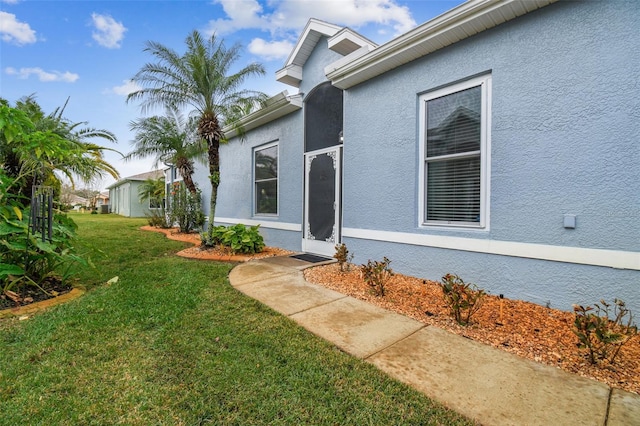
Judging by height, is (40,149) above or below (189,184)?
below

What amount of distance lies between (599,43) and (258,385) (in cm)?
492

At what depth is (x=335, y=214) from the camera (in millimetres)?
6328

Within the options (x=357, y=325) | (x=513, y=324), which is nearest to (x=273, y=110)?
(x=357, y=325)

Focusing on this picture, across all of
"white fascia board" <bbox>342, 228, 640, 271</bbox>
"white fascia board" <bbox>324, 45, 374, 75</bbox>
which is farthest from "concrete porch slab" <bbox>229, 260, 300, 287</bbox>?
"white fascia board" <bbox>324, 45, 374, 75</bbox>

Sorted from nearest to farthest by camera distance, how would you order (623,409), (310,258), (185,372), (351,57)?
(623,409) < (185,372) < (351,57) < (310,258)

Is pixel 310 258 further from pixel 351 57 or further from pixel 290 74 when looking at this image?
pixel 290 74

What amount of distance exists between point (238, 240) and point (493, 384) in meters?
5.97

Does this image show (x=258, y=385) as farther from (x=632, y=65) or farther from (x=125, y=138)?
(x=125, y=138)

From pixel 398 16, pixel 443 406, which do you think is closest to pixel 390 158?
pixel 398 16

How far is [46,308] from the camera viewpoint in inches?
141

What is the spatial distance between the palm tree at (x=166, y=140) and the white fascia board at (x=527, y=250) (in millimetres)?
8494

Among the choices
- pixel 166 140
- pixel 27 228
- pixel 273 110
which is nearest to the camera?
pixel 27 228

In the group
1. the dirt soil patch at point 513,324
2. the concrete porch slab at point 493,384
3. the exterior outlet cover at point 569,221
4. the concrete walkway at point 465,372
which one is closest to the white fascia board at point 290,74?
the dirt soil patch at point 513,324

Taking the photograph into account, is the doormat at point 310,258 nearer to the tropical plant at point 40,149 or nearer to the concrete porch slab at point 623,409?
the tropical plant at point 40,149
